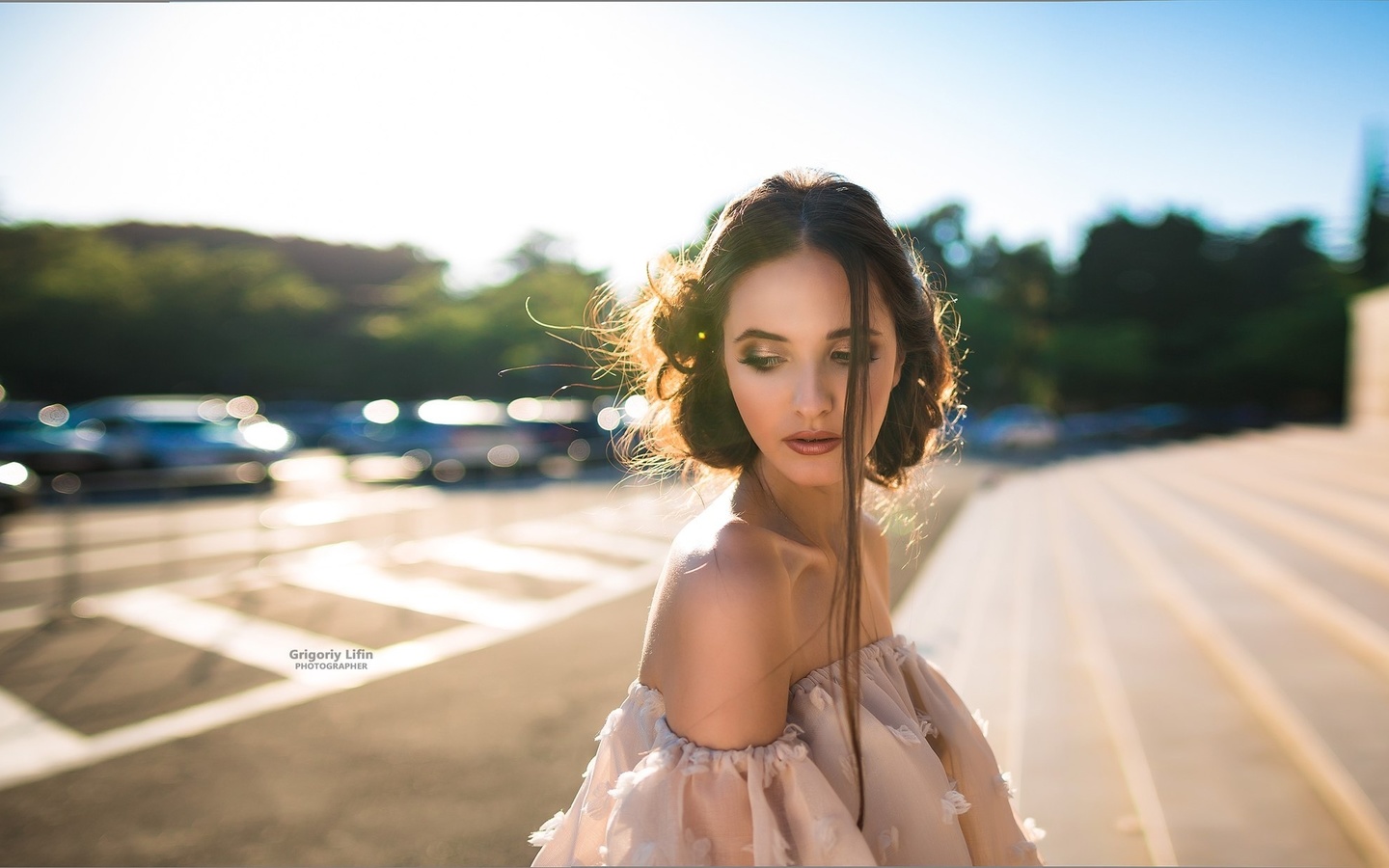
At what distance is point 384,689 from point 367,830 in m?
1.65

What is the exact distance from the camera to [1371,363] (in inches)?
491

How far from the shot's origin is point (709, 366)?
1.47 meters

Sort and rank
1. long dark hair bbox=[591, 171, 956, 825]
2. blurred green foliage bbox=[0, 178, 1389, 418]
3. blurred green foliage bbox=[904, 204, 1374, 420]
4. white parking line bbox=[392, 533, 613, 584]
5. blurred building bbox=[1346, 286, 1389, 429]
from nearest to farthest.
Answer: long dark hair bbox=[591, 171, 956, 825] → white parking line bbox=[392, 533, 613, 584] → blurred building bbox=[1346, 286, 1389, 429] → blurred green foliage bbox=[0, 178, 1389, 418] → blurred green foliage bbox=[904, 204, 1374, 420]

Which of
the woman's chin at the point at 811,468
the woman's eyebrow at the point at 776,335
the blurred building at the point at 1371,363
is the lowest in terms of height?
the blurred building at the point at 1371,363

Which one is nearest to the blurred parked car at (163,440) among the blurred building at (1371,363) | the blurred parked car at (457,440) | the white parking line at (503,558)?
the blurred parked car at (457,440)

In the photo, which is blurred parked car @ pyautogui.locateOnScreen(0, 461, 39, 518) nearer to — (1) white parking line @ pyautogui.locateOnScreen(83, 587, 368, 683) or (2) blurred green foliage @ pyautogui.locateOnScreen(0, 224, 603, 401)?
(1) white parking line @ pyautogui.locateOnScreen(83, 587, 368, 683)

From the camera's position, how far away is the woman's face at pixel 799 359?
1.25m

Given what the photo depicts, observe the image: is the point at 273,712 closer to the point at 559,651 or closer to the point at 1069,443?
the point at 559,651

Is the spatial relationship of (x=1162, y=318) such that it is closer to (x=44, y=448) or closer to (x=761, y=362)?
(x=44, y=448)

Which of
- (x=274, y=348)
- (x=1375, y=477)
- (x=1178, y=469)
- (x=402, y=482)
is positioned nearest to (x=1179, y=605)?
(x=1375, y=477)

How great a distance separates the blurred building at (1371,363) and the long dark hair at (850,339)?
45.7ft

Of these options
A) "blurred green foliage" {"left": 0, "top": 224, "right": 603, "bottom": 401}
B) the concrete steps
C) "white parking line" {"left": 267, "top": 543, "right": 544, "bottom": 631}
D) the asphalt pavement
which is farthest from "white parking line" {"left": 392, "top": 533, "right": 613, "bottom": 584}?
"blurred green foliage" {"left": 0, "top": 224, "right": 603, "bottom": 401}

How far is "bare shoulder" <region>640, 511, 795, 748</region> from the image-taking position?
1065 millimetres

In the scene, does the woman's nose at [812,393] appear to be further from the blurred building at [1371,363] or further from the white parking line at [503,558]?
the blurred building at [1371,363]
